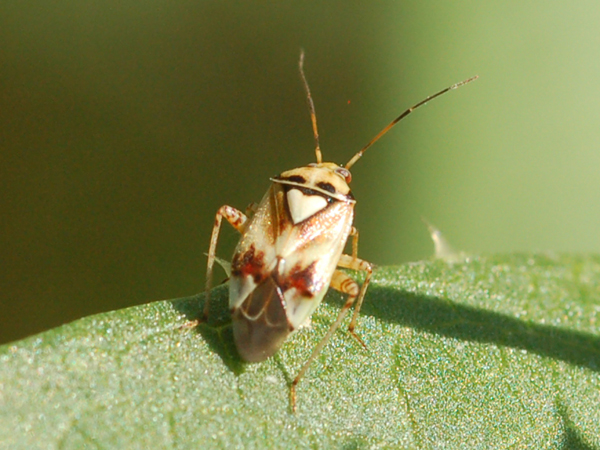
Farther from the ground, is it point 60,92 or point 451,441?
point 60,92

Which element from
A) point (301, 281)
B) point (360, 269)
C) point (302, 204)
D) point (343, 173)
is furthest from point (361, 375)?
point (343, 173)

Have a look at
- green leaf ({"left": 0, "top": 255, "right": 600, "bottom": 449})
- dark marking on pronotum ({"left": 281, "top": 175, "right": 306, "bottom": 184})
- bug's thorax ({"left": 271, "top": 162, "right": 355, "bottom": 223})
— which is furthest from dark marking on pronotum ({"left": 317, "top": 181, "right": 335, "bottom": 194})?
green leaf ({"left": 0, "top": 255, "right": 600, "bottom": 449})

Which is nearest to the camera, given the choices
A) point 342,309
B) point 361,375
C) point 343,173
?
point 361,375

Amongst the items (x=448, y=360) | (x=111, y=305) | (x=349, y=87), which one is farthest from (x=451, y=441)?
(x=349, y=87)

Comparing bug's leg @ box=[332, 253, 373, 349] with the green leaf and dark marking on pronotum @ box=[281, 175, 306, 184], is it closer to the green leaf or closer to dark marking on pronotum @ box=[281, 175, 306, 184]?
the green leaf

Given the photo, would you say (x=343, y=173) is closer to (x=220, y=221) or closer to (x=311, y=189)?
(x=311, y=189)

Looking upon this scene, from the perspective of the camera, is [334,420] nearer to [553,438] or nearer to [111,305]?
[553,438]
